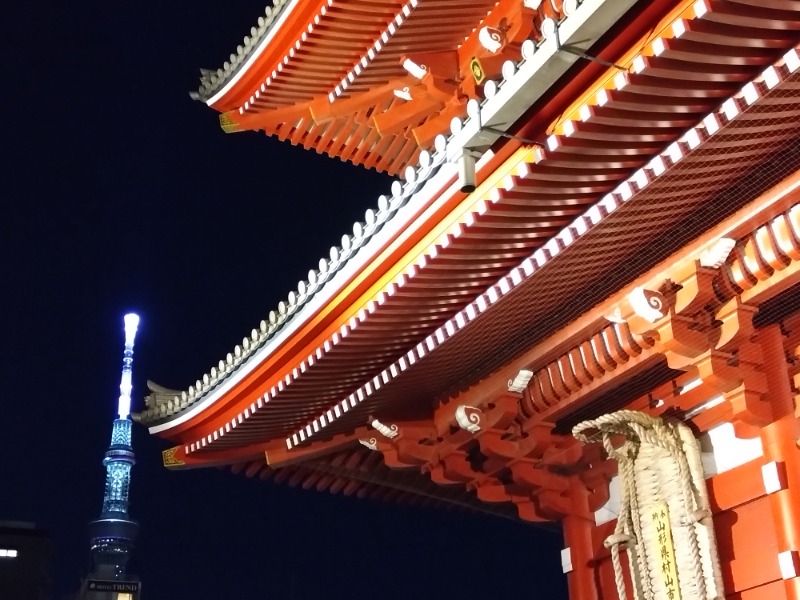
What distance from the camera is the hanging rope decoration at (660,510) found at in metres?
5.87

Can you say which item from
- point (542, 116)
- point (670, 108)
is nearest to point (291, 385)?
point (542, 116)

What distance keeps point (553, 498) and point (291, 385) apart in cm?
227

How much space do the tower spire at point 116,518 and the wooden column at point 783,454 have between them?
47.5m

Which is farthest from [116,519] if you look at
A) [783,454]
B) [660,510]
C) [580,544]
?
[783,454]

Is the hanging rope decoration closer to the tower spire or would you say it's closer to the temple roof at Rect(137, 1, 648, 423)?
the temple roof at Rect(137, 1, 648, 423)

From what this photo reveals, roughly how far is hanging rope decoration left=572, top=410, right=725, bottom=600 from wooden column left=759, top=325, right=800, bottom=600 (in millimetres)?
481

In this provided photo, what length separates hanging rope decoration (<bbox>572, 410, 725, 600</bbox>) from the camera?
587cm

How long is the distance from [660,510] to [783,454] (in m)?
1.00

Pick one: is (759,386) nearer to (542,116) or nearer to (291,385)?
(542,116)

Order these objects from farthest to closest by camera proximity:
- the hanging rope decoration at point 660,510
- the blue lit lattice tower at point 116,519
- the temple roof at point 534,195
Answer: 1. the blue lit lattice tower at point 116,519
2. the hanging rope decoration at point 660,510
3. the temple roof at point 534,195

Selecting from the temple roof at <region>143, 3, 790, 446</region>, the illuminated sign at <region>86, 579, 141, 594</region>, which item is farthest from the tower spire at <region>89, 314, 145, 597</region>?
the temple roof at <region>143, 3, 790, 446</region>

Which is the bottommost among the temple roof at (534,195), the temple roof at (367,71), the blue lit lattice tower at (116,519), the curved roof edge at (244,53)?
the temple roof at (534,195)

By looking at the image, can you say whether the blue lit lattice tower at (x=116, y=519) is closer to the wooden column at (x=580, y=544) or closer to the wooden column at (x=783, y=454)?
the wooden column at (x=580, y=544)

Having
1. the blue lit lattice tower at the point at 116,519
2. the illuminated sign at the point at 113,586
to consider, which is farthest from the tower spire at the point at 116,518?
the illuminated sign at the point at 113,586
